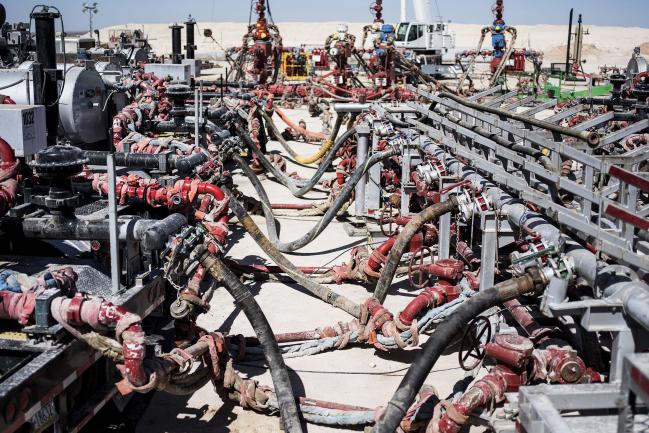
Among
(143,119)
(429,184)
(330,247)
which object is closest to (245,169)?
(330,247)

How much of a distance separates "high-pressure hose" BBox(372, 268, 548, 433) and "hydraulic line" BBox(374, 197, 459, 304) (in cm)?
146

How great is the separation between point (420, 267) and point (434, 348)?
2774 millimetres

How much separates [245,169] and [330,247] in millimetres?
1486

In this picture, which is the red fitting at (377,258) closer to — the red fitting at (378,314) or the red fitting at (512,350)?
the red fitting at (378,314)

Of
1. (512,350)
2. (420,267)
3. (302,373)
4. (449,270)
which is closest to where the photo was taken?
(512,350)

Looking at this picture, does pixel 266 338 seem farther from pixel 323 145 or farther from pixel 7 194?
pixel 323 145

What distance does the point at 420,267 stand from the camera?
647cm

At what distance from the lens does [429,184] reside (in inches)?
261

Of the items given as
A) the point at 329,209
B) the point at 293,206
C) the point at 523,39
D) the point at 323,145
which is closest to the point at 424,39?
the point at 323,145

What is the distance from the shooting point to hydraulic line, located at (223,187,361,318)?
250 inches

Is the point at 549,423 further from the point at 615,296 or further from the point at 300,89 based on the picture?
the point at 300,89

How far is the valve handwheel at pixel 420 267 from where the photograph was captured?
673 cm

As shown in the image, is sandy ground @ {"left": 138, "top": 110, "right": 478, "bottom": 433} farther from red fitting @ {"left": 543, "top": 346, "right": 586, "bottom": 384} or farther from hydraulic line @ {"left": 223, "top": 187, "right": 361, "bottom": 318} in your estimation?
red fitting @ {"left": 543, "top": 346, "right": 586, "bottom": 384}

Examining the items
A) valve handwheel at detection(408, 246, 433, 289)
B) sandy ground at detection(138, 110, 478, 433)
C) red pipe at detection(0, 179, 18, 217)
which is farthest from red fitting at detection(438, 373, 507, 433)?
red pipe at detection(0, 179, 18, 217)
